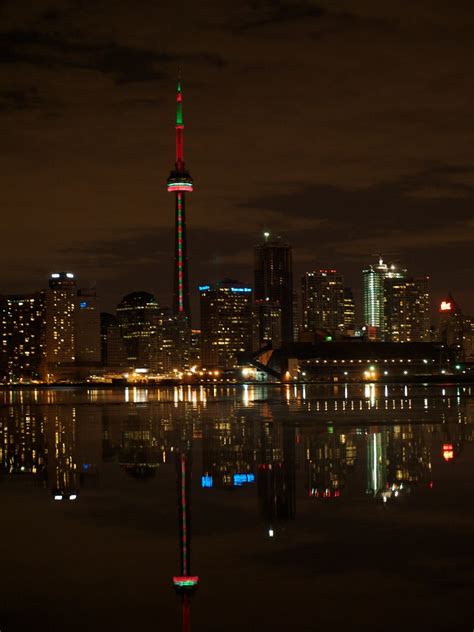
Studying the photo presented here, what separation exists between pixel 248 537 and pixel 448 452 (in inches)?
681

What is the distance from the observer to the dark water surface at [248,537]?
558 inches

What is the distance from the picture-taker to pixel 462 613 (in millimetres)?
13906

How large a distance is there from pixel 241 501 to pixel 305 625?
34.5 feet

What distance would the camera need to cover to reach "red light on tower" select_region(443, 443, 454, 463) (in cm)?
3312

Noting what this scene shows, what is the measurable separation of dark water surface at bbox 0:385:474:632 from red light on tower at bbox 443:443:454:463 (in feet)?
0.49

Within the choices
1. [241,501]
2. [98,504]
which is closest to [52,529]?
[98,504]

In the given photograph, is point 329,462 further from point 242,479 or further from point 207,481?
point 207,481

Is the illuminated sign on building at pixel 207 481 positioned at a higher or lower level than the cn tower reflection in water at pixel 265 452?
lower

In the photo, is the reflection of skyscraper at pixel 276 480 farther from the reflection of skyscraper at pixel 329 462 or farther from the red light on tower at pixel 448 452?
the red light on tower at pixel 448 452

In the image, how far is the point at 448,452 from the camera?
35.1 metres

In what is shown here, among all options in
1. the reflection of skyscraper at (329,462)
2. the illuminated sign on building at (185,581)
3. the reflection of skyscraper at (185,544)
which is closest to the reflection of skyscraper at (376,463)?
the reflection of skyscraper at (329,462)

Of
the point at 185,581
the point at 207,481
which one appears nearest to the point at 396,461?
the point at 207,481

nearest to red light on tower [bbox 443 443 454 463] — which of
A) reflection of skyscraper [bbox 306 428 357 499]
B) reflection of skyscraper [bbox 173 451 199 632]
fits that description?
reflection of skyscraper [bbox 306 428 357 499]

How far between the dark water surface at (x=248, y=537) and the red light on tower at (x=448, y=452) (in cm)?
15
